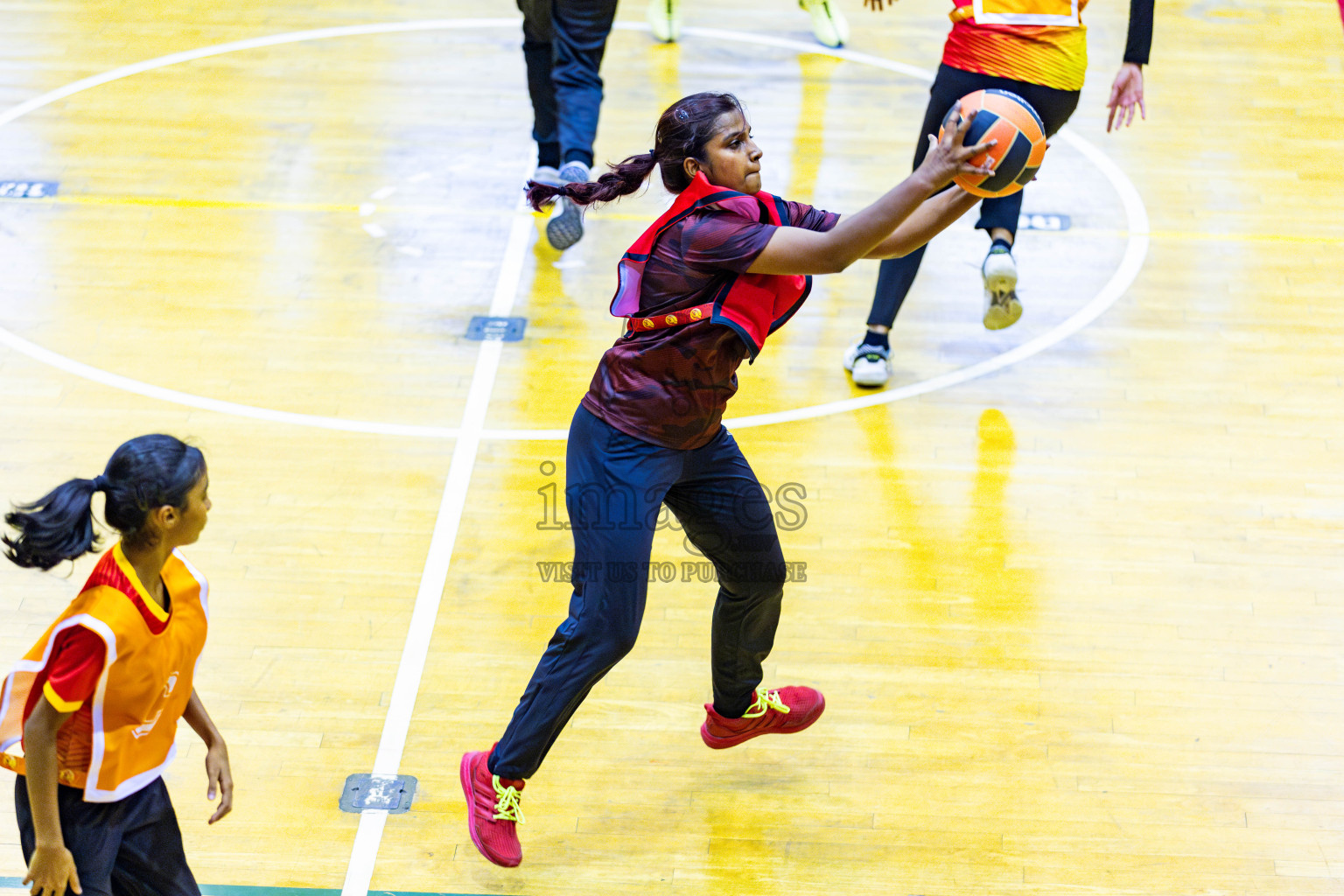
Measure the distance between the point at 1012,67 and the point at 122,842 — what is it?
3.58 m

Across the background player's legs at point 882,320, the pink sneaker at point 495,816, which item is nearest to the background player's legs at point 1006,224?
the background player's legs at point 882,320

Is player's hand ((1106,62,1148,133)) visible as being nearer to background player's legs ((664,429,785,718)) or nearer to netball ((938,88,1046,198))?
netball ((938,88,1046,198))

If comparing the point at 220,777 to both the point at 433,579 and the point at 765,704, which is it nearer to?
the point at 765,704

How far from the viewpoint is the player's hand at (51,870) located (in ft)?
7.21

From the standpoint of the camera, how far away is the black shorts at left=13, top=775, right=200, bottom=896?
231 centimetres

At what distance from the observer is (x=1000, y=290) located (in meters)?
4.76

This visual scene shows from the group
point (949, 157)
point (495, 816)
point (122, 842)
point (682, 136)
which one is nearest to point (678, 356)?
point (682, 136)

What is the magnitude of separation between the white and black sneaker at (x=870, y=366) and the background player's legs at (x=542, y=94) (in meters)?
1.66

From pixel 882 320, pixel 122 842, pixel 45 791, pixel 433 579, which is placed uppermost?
pixel 45 791

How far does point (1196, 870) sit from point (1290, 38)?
631 cm

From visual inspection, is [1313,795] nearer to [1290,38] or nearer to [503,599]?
[503,599]

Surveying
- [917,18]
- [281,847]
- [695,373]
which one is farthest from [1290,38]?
[281,847]

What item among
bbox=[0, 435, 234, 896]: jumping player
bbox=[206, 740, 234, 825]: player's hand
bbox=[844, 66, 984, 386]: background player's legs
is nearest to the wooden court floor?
bbox=[844, 66, 984, 386]: background player's legs

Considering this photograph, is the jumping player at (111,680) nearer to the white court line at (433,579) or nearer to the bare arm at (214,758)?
the bare arm at (214,758)
